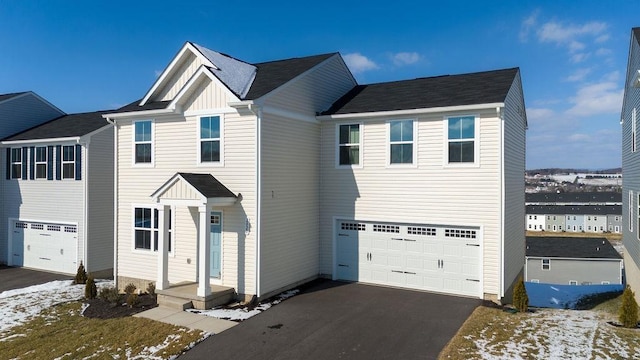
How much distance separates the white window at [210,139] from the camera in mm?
13328

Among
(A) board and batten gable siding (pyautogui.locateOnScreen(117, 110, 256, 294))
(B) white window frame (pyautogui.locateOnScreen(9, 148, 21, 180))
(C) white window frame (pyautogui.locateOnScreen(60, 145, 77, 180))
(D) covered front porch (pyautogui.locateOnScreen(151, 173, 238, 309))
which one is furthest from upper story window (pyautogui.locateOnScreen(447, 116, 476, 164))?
(B) white window frame (pyautogui.locateOnScreen(9, 148, 21, 180))

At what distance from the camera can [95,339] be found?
10109 millimetres

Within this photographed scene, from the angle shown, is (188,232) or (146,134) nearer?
(188,232)

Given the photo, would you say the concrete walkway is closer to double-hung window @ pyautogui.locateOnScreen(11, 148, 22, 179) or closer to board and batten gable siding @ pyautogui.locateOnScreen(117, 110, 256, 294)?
board and batten gable siding @ pyautogui.locateOnScreen(117, 110, 256, 294)

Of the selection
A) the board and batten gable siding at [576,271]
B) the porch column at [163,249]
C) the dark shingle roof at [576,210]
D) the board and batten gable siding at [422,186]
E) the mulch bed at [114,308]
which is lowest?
→ the board and batten gable siding at [576,271]

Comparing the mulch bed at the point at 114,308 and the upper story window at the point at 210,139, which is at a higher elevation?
the upper story window at the point at 210,139

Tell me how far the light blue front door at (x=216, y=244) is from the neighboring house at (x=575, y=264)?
118 ft

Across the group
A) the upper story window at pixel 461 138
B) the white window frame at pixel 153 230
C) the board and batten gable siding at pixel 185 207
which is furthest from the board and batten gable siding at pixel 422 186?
the white window frame at pixel 153 230

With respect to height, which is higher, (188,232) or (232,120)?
(232,120)

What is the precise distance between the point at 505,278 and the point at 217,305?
8592 mm

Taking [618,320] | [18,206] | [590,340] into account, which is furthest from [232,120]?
[18,206]

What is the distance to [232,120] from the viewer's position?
1296cm

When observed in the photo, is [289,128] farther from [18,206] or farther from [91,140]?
[18,206]

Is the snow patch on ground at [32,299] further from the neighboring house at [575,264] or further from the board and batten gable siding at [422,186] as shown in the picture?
the neighboring house at [575,264]
